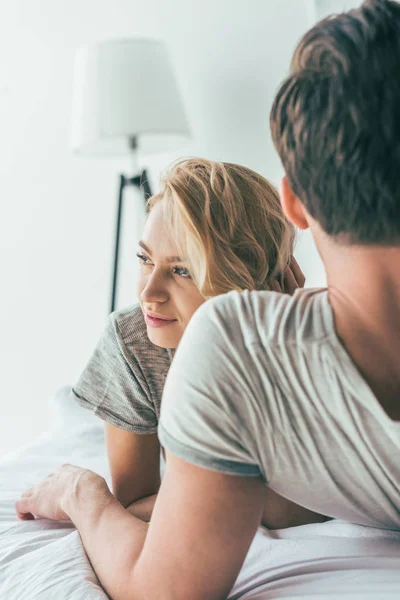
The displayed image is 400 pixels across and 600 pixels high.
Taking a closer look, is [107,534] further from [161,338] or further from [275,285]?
[275,285]

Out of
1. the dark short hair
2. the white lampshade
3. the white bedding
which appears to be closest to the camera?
the dark short hair

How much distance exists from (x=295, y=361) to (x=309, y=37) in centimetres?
27

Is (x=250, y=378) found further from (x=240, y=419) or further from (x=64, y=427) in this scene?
(x=64, y=427)

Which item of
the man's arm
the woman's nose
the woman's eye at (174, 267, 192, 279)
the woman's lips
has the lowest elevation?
the man's arm

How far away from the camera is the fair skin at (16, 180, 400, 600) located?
0.68 meters

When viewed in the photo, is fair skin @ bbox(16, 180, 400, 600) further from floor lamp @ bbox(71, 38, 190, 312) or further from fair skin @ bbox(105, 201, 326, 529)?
floor lamp @ bbox(71, 38, 190, 312)

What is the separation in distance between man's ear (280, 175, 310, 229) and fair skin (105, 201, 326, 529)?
546mm

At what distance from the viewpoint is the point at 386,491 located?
74 cm

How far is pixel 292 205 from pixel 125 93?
2179 millimetres

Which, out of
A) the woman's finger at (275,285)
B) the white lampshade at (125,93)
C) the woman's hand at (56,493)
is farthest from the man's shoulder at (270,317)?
the white lampshade at (125,93)

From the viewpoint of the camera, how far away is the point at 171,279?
128 cm

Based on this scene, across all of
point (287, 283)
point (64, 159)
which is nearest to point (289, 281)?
point (287, 283)

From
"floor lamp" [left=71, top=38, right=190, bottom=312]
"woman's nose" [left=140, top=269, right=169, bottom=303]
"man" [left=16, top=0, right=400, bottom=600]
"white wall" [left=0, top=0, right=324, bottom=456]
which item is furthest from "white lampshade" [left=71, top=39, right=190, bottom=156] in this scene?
"man" [left=16, top=0, right=400, bottom=600]

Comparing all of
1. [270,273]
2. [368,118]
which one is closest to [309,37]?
[368,118]
